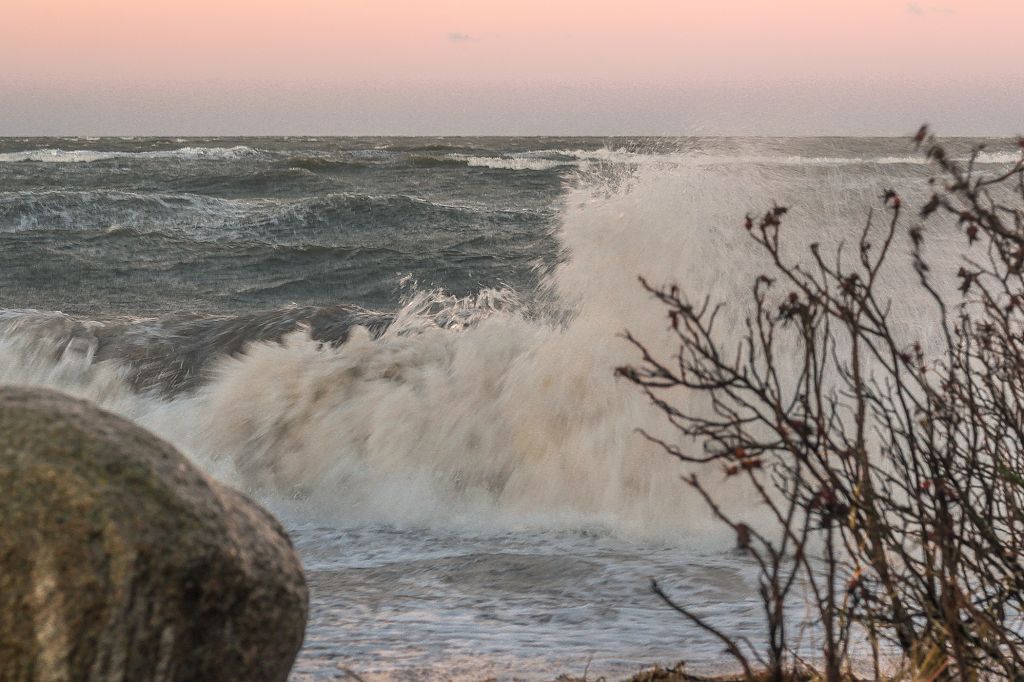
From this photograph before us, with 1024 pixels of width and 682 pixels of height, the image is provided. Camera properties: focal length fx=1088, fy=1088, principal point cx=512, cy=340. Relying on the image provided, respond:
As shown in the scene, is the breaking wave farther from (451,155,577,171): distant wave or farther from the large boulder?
(451,155,577,171): distant wave

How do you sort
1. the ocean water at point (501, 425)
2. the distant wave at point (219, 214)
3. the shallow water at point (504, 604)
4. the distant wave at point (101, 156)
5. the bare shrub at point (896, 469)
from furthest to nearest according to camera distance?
the distant wave at point (101, 156) < the distant wave at point (219, 214) < the ocean water at point (501, 425) < the shallow water at point (504, 604) < the bare shrub at point (896, 469)

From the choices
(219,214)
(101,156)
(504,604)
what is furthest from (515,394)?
(101,156)

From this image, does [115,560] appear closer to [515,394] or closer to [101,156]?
[515,394]

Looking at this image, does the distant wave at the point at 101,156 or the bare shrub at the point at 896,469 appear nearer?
the bare shrub at the point at 896,469

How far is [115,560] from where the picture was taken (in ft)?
5.98

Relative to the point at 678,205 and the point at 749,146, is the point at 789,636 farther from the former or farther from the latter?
the point at 749,146

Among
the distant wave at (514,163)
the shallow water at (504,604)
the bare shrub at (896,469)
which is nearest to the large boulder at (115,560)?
the bare shrub at (896,469)

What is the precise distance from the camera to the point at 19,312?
8.74 metres

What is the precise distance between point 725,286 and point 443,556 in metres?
2.40

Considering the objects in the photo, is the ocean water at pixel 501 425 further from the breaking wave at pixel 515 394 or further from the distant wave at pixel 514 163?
the distant wave at pixel 514 163

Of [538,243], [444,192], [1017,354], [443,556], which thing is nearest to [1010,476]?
[1017,354]

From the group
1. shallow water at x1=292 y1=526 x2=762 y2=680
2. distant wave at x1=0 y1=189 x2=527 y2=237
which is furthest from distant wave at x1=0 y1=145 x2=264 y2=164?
shallow water at x1=292 y1=526 x2=762 y2=680

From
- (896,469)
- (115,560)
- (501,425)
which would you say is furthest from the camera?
(501,425)

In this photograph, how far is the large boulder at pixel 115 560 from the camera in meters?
1.80
